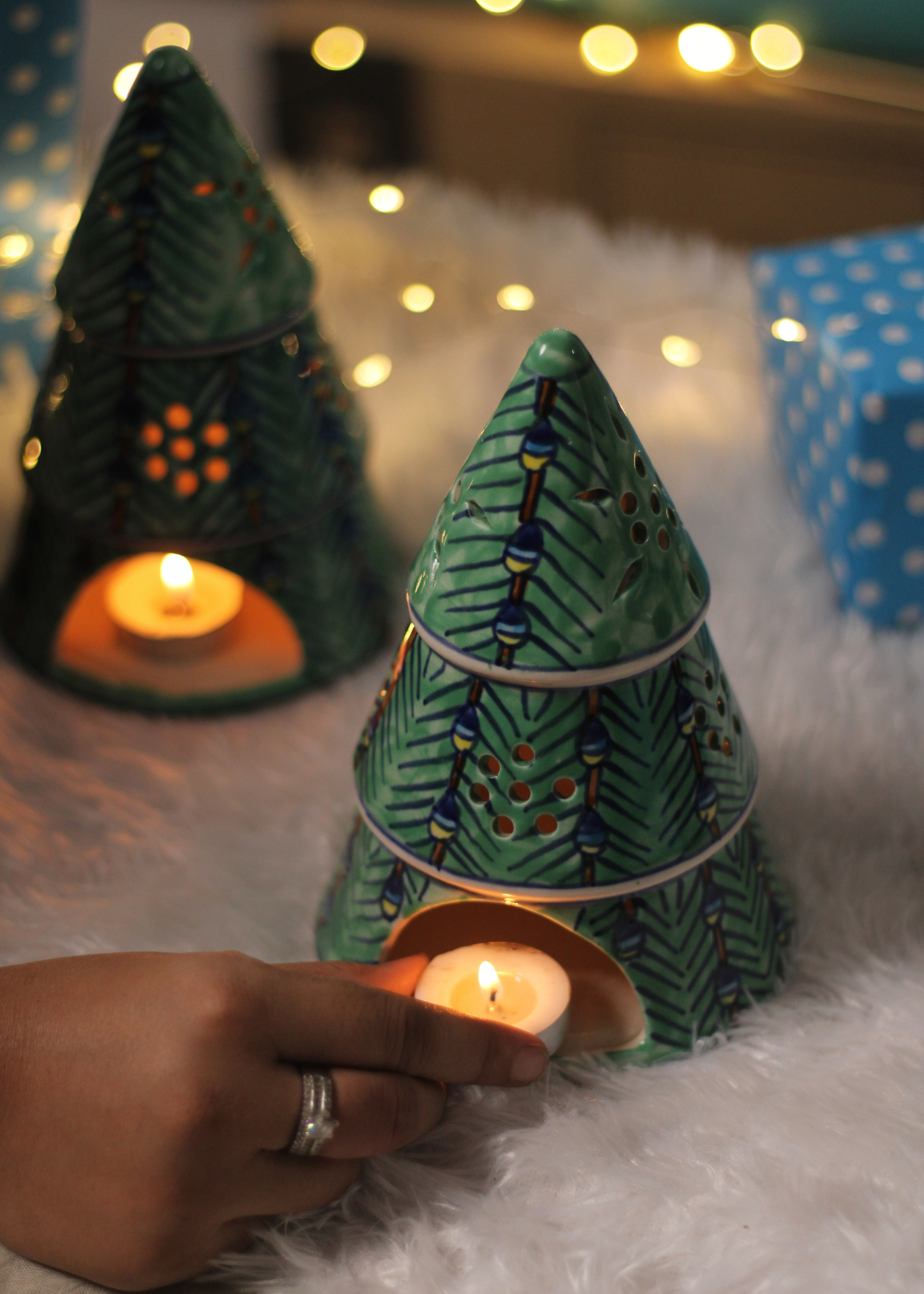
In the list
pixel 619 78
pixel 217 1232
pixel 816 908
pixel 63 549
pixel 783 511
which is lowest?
pixel 217 1232

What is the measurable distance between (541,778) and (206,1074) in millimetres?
173

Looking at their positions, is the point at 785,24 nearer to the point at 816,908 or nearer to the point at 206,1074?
the point at 816,908

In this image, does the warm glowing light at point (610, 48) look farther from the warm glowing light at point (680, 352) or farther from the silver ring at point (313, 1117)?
the silver ring at point (313, 1117)

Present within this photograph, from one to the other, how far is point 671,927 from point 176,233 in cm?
46

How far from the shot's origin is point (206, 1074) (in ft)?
1.59

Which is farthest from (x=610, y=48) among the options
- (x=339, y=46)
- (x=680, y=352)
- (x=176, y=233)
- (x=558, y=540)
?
(x=558, y=540)

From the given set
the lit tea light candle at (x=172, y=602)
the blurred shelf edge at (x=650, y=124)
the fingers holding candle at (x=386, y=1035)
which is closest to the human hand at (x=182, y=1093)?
the fingers holding candle at (x=386, y=1035)

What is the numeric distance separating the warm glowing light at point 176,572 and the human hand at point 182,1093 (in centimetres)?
32

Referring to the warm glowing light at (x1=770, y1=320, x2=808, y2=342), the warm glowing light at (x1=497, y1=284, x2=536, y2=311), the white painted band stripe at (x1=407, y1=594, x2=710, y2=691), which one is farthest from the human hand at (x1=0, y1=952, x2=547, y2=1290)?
the warm glowing light at (x1=497, y1=284, x2=536, y2=311)

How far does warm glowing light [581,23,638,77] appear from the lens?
1.55m

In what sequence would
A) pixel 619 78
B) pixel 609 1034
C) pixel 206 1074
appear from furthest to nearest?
pixel 619 78 → pixel 609 1034 → pixel 206 1074

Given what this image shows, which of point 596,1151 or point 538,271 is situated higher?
point 538,271

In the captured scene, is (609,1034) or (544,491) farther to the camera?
(609,1034)

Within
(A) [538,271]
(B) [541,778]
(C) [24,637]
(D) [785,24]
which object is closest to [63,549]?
(C) [24,637]
